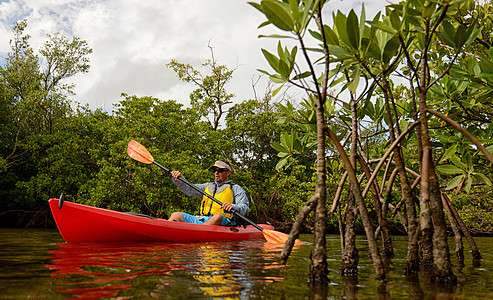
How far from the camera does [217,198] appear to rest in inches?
250

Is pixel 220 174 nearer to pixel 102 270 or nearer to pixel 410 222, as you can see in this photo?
pixel 102 270

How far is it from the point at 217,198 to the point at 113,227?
195 cm

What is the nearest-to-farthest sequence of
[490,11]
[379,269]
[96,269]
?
[379,269] < [96,269] < [490,11]

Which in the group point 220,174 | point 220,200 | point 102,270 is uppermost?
point 220,174

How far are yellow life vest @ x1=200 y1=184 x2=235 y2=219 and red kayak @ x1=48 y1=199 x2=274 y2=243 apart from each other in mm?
673

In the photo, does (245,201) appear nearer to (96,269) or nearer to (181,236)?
(181,236)

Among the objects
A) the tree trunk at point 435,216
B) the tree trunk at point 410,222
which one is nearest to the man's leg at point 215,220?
the tree trunk at point 410,222

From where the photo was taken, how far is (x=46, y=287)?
1.89 meters

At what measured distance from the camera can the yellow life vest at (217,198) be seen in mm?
6270

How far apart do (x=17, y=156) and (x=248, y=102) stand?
30.8 feet

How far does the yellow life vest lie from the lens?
20.6 ft

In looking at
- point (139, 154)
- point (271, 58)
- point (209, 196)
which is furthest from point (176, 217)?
point (271, 58)

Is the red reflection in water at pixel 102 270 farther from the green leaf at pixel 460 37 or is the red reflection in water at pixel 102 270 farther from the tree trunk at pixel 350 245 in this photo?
the green leaf at pixel 460 37

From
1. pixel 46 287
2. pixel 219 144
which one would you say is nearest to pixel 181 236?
pixel 46 287
